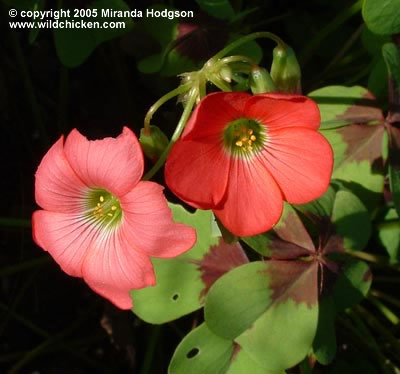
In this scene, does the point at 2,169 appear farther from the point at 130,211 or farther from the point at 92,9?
the point at 130,211

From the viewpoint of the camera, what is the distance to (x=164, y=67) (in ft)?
5.71

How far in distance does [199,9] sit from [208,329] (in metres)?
0.87

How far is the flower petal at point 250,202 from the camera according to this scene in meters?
1.20

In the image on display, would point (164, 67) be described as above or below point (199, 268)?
above

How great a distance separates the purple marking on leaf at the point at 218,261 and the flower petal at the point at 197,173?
342mm

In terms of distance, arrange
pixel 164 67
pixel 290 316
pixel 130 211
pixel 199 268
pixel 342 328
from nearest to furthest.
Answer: pixel 130 211
pixel 290 316
pixel 199 268
pixel 164 67
pixel 342 328

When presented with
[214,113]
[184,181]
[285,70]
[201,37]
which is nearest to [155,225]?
[184,181]

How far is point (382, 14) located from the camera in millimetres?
→ 1426

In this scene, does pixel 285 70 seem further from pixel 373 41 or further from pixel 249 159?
pixel 373 41

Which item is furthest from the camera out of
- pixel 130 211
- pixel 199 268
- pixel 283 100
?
pixel 199 268

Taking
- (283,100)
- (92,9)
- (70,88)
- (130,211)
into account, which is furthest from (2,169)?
(283,100)

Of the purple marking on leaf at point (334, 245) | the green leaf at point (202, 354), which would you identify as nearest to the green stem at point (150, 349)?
the green leaf at point (202, 354)

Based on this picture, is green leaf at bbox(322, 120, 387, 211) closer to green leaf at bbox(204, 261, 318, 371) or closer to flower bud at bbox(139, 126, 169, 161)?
green leaf at bbox(204, 261, 318, 371)

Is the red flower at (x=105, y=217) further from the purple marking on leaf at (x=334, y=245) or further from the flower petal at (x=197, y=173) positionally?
the purple marking on leaf at (x=334, y=245)
